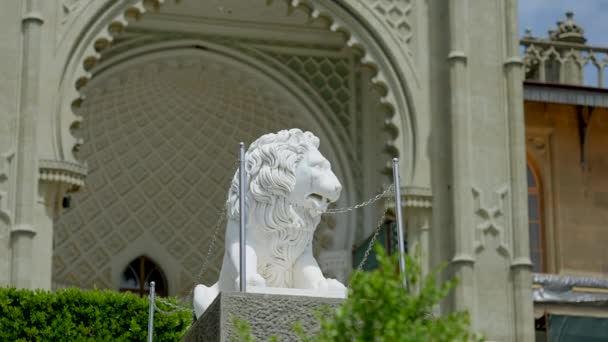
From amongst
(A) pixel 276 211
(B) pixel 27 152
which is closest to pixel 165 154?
(B) pixel 27 152

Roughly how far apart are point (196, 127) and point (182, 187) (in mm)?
893

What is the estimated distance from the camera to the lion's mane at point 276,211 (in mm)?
7941

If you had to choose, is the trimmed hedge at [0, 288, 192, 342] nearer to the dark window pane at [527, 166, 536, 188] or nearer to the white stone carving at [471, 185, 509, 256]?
the white stone carving at [471, 185, 509, 256]

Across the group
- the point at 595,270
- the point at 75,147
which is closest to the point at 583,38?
the point at 595,270

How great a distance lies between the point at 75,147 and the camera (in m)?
16.9

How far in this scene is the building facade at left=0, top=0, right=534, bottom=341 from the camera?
16.5 metres

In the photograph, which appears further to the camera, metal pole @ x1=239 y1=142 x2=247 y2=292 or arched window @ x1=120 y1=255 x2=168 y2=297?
arched window @ x1=120 y1=255 x2=168 y2=297

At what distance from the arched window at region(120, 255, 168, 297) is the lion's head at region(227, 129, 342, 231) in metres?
12.9

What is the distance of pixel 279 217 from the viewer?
794cm

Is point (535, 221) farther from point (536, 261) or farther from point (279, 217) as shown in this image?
point (279, 217)

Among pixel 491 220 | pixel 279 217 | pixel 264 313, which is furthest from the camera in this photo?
pixel 491 220

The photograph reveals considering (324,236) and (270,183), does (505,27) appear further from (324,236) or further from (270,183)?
(270,183)

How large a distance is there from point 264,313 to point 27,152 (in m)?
9.60

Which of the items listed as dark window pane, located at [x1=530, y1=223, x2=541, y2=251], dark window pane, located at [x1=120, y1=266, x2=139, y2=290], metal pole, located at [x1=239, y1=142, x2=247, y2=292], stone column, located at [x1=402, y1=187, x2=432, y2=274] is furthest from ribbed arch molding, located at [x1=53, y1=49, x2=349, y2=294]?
metal pole, located at [x1=239, y1=142, x2=247, y2=292]
